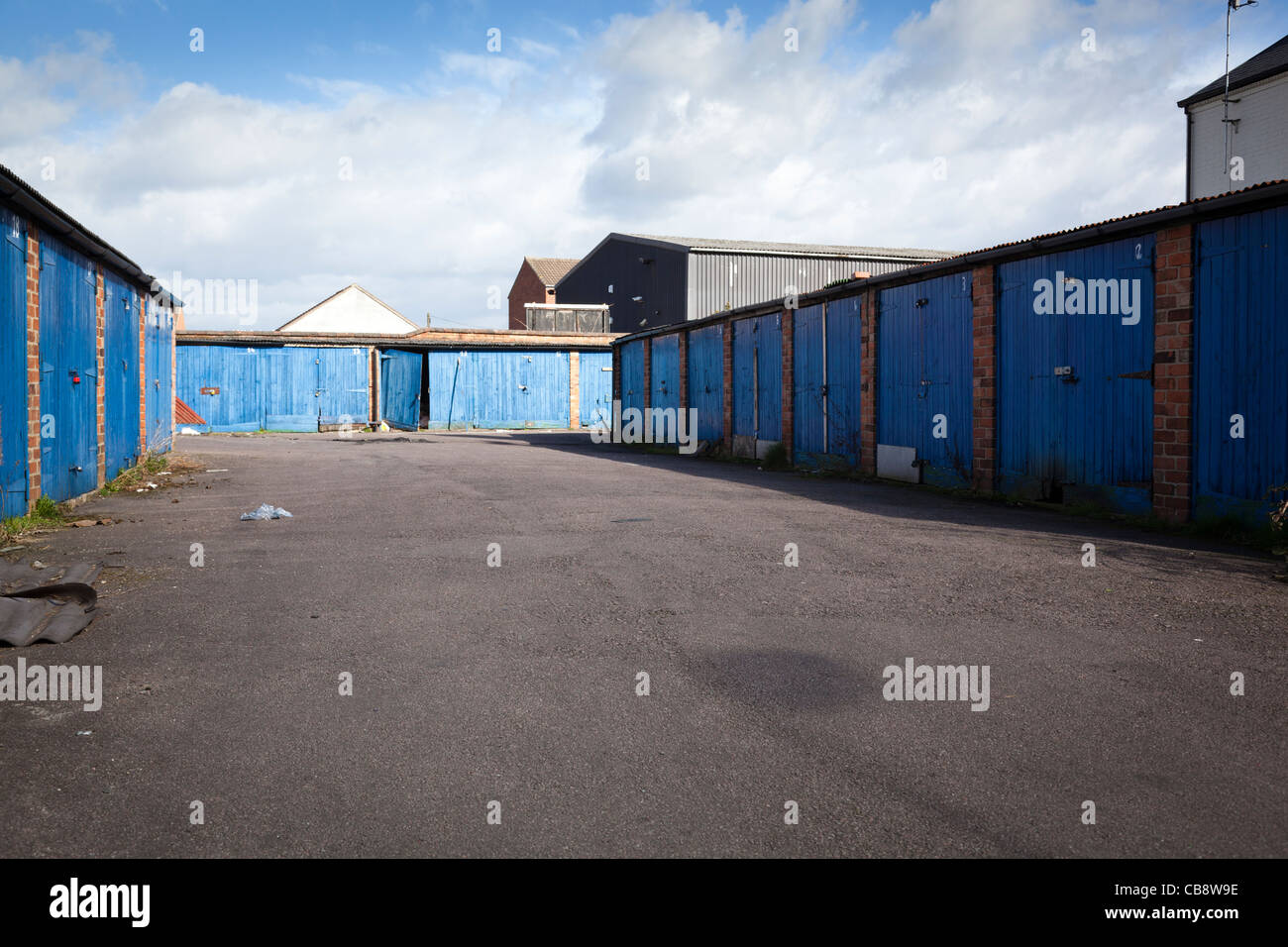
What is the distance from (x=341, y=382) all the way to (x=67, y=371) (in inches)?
894

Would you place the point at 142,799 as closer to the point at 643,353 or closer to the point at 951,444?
the point at 951,444

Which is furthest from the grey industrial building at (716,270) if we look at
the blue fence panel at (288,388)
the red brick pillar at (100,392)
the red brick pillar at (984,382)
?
the red brick pillar at (100,392)

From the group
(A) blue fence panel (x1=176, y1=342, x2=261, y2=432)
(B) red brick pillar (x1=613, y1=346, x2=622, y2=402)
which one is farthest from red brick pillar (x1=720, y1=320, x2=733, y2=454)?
(A) blue fence panel (x1=176, y1=342, x2=261, y2=432)

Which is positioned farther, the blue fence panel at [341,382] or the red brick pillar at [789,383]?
the blue fence panel at [341,382]

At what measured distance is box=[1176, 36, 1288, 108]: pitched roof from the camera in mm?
23719

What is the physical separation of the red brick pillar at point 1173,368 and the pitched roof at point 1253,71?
59.9 ft

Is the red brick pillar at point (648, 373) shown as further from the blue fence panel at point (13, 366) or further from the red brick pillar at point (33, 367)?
the blue fence panel at point (13, 366)

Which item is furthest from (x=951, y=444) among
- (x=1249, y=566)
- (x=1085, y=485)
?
(x=1249, y=566)

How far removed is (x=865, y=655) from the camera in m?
4.79

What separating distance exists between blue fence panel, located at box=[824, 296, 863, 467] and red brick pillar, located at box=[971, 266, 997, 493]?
126 inches

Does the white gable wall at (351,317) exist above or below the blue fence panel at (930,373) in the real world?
above

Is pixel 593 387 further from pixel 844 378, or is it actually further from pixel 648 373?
pixel 844 378

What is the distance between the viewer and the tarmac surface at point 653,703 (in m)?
2.93

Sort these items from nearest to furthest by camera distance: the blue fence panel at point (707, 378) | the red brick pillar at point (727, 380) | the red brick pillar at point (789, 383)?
1. the red brick pillar at point (789, 383)
2. the red brick pillar at point (727, 380)
3. the blue fence panel at point (707, 378)
